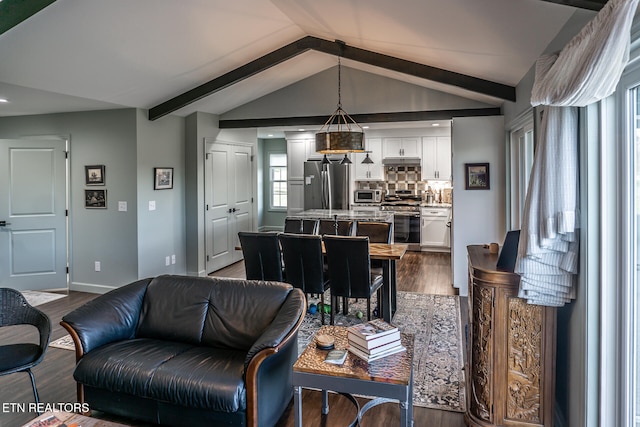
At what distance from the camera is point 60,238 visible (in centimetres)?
581

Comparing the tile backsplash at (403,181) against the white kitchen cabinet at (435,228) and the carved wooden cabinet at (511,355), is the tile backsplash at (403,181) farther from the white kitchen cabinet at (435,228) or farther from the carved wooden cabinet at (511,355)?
the carved wooden cabinet at (511,355)

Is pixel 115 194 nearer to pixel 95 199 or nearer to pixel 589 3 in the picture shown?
pixel 95 199

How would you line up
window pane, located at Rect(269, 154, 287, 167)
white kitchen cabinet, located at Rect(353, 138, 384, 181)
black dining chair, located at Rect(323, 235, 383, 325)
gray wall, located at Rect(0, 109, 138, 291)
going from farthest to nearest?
window pane, located at Rect(269, 154, 287, 167)
white kitchen cabinet, located at Rect(353, 138, 384, 181)
gray wall, located at Rect(0, 109, 138, 291)
black dining chair, located at Rect(323, 235, 383, 325)

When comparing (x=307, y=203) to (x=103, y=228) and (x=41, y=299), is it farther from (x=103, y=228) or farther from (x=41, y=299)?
(x=41, y=299)

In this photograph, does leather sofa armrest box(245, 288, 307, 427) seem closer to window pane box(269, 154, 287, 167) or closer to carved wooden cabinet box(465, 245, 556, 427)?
carved wooden cabinet box(465, 245, 556, 427)

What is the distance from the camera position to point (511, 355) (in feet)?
7.79

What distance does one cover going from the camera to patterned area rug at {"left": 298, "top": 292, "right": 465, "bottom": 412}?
2.97 meters

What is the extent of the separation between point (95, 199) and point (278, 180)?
547 centimetres

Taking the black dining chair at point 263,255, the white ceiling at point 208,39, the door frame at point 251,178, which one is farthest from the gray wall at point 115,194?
the black dining chair at point 263,255

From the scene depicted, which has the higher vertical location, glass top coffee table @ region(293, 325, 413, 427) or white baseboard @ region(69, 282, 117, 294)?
glass top coffee table @ region(293, 325, 413, 427)

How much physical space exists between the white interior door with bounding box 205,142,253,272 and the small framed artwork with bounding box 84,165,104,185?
1461 millimetres

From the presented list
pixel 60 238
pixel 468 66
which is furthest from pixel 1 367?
pixel 468 66

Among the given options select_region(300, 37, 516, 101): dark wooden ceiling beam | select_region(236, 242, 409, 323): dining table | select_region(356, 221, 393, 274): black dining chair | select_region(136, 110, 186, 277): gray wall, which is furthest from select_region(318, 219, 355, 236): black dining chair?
select_region(136, 110, 186, 277): gray wall

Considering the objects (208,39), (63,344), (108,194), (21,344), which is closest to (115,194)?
(108,194)
